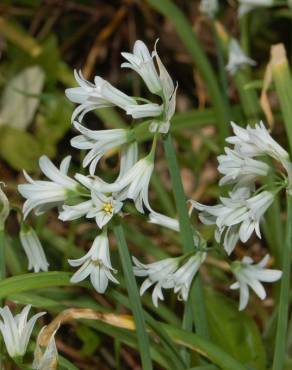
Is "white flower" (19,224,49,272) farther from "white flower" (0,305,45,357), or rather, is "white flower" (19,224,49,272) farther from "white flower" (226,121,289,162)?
"white flower" (226,121,289,162)

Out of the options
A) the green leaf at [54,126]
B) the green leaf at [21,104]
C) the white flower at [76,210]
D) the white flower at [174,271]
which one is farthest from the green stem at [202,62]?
the white flower at [76,210]

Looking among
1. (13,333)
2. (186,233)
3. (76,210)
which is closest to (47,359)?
(13,333)

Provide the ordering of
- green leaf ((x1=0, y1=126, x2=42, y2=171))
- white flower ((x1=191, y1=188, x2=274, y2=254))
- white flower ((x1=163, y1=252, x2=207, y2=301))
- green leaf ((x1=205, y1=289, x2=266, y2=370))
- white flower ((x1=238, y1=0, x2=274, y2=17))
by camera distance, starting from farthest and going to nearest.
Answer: green leaf ((x1=0, y1=126, x2=42, y2=171))
white flower ((x1=238, y1=0, x2=274, y2=17))
green leaf ((x1=205, y1=289, x2=266, y2=370))
white flower ((x1=163, y1=252, x2=207, y2=301))
white flower ((x1=191, y1=188, x2=274, y2=254))

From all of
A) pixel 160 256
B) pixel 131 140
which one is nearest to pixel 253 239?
pixel 160 256

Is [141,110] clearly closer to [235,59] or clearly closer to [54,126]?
[235,59]

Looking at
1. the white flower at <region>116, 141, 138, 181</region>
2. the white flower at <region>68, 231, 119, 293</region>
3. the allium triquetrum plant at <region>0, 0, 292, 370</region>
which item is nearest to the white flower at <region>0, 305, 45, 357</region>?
the allium triquetrum plant at <region>0, 0, 292, 370</region>

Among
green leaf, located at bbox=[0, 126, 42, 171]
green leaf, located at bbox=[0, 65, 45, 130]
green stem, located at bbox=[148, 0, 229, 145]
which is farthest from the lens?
green leaf, located at bbox=[0, 65, 45, 130]

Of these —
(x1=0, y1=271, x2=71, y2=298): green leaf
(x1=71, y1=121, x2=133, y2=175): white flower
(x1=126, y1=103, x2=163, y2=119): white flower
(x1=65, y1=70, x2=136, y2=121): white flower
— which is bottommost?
(x1=0, y1=271, x2=71, y2=298): green leaf

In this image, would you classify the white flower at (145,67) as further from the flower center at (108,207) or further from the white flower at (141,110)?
the flower center at (108,207)
